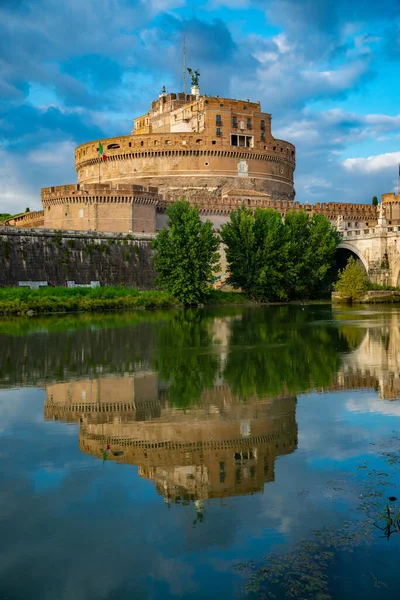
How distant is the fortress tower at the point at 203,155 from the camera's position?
2084 inches

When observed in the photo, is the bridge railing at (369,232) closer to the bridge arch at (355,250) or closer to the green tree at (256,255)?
the bridge arch at (355,250)

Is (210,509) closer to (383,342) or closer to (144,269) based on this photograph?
(383,342)

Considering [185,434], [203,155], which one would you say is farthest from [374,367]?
[203,155]

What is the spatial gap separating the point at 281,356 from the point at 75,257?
2340 cm

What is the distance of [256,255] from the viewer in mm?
36750

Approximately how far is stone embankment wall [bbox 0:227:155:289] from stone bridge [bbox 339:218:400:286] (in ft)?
45.1

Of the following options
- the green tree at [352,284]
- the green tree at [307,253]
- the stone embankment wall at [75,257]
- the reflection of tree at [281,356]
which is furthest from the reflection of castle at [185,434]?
the green tree at [352,284]

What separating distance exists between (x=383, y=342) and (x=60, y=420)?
10.3 meters

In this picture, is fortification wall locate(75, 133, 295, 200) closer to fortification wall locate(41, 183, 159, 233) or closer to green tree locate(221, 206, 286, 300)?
fortification wall locate(41, 183, 159, 233)

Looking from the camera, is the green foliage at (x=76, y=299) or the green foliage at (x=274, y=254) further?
the green foliage at (x=274, y=254)

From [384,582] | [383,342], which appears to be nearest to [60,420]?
[384,582]

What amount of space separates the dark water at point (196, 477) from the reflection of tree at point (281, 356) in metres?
0.09

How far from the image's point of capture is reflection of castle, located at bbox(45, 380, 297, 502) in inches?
250

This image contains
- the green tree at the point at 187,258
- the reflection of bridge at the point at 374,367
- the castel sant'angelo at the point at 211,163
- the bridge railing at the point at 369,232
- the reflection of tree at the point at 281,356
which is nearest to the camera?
the reflection of bridge at the point at 374,367
